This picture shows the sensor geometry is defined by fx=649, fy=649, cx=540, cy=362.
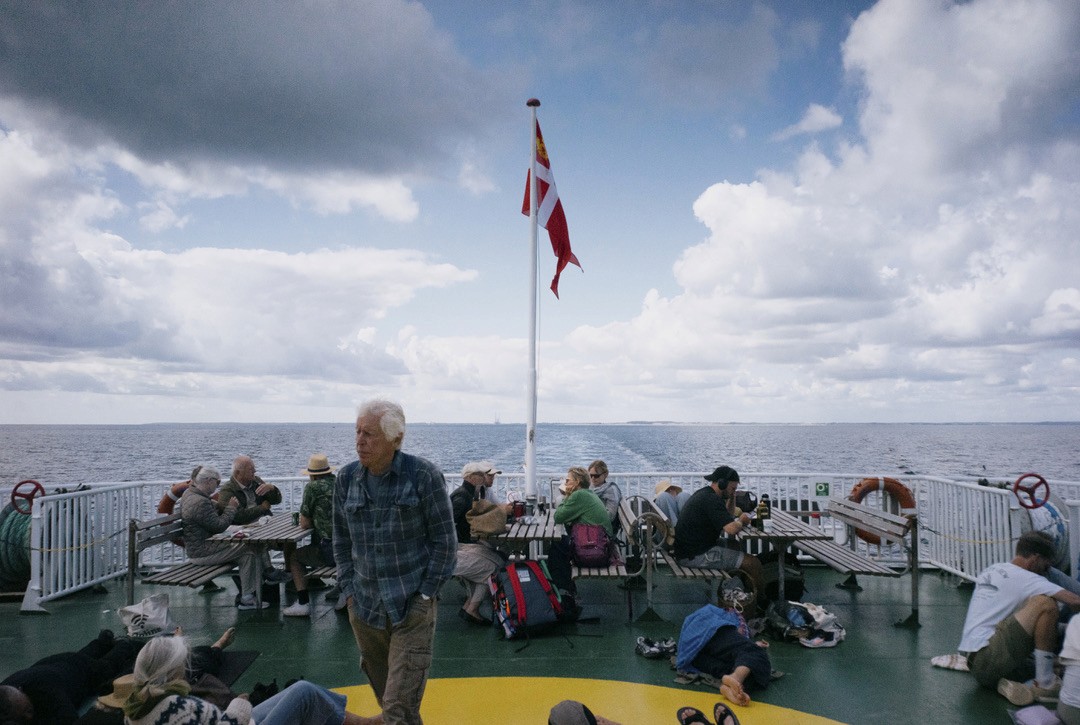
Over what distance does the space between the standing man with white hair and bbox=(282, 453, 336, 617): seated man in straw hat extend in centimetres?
325

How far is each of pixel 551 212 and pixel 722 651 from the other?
6.49 m

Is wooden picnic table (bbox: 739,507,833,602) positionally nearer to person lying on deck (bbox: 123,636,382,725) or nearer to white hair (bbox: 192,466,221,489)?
person lying on deck (bbox: 123,636,382,725)

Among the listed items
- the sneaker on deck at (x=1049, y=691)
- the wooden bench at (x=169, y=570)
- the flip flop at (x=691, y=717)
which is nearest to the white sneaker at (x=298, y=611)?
the wooden bench at (x=169, y=570)

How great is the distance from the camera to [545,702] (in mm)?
4668

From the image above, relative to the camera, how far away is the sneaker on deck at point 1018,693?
4586 millimetres

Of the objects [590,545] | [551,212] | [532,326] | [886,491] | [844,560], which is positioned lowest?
[844,560]

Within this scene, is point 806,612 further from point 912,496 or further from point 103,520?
point 103,520

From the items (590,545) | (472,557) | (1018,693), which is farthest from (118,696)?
(1018,693)

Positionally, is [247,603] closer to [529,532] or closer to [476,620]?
[476,620]

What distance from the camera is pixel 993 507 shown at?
7363 millimetres

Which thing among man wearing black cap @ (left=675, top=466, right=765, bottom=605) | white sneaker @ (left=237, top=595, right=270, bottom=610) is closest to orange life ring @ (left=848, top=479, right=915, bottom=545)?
man wearing black cap @ (left=675, top=466, right=765, bottom=605)

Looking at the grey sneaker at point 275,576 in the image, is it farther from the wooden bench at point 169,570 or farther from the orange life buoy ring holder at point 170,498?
the orange life buoy ring holder at point 170,498

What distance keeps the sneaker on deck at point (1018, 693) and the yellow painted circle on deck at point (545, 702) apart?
1.40m

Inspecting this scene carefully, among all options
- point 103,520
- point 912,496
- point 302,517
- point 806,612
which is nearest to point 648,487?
point 912,496
